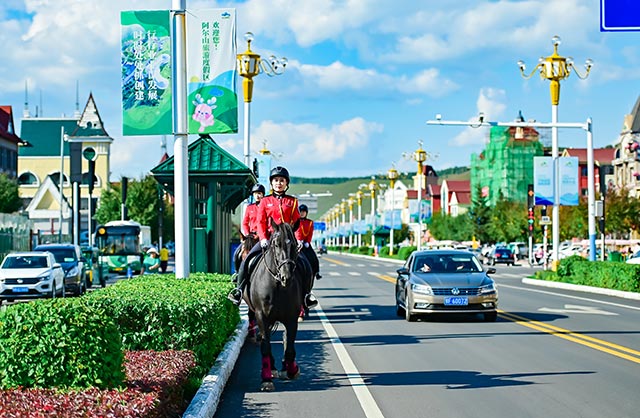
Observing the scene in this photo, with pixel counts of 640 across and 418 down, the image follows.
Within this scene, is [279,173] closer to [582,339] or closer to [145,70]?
[145,70]

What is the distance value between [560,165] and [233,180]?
72.0ft

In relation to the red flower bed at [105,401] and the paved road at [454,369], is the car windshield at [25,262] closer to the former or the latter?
the paved road at [454,369]

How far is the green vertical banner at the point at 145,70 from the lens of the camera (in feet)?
50.8

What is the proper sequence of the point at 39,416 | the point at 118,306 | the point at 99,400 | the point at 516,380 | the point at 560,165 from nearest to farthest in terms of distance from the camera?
the point at 39,416 → the point at 99,400 → the point at 118,306 → the point at 516,380 → the point at 560,165

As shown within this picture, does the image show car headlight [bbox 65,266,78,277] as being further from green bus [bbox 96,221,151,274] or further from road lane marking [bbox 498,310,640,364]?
green bus [bbox 96,221,151,274]

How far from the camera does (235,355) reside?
13.3 metres

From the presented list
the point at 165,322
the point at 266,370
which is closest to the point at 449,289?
the point at 266,370

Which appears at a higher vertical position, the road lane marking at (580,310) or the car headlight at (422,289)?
the car headlight at (422,289)

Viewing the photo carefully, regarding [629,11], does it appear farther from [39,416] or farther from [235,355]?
[39,416]

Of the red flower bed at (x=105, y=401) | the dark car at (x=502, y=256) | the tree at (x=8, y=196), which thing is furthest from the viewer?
the tree at (x=8, y=196)

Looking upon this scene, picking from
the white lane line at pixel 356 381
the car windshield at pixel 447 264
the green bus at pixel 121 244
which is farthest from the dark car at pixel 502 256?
the white lane line at pixel 356 381

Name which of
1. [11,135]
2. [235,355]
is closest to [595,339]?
[235,355]

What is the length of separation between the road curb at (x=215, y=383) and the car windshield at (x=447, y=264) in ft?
23.2

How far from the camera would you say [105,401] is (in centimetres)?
681
